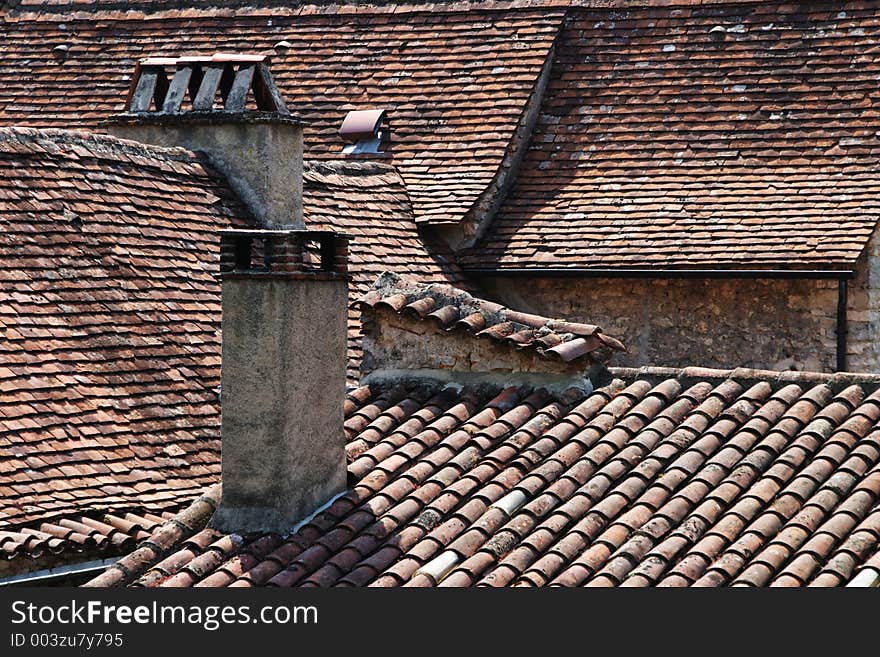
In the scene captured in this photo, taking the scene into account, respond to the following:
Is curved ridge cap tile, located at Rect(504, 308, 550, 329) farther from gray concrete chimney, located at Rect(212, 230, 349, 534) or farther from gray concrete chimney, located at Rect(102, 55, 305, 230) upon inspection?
gray concrete chimney, located at Rect(102, 55, 305, 230)

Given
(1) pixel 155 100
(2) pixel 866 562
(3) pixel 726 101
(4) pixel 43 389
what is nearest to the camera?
(2) pixel 866 562

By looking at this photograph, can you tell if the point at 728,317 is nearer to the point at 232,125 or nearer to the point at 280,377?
the point at 232,125

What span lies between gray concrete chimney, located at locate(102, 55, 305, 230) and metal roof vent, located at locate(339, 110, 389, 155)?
228cm

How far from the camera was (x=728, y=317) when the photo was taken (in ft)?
56.4

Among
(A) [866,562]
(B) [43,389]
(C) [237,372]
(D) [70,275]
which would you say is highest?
(D) [70,275]

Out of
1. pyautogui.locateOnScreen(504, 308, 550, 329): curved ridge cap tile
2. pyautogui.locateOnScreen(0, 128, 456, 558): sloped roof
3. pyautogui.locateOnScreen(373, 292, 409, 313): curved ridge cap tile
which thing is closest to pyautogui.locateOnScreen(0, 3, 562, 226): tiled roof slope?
pyautogui.locateOnScreen(0, 128, 456, 558): sloped roof

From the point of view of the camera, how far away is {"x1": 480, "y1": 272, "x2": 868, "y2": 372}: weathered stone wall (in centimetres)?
1686

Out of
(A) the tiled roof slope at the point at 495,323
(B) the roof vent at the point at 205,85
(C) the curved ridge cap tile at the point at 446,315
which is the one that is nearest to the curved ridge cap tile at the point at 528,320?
(A) the tiled roof slope at the point at 495,323

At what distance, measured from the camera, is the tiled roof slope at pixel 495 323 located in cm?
1016

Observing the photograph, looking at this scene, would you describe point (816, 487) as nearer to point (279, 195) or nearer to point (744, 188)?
point (279, 195)

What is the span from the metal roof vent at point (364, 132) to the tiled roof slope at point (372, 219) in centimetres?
40

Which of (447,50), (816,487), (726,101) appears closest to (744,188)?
(726,101)

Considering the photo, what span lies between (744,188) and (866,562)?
33.4ft

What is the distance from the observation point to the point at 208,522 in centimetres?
935
